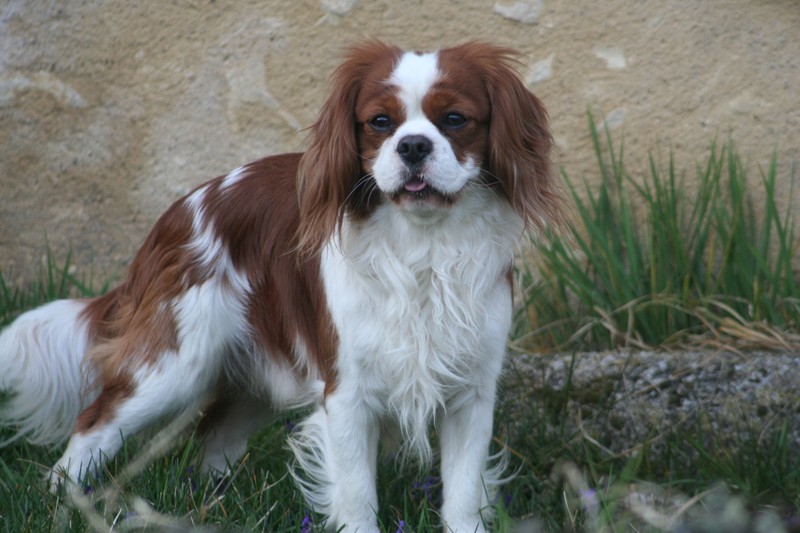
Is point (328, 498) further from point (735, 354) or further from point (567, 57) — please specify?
point (567, 57)

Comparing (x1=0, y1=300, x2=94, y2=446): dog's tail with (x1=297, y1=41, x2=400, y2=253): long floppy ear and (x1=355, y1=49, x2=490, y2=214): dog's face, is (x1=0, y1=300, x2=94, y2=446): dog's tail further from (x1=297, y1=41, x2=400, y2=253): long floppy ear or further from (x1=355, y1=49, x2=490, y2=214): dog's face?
(x1=355, y1=49, x2=490, y2=214): dog's face

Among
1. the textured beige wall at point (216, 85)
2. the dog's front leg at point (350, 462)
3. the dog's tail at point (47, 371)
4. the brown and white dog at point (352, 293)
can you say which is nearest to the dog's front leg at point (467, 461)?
the brown and white dog at point (352, 293)

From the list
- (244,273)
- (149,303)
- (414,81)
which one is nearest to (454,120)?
(414,81)

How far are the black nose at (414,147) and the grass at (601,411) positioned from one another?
94 centimetres

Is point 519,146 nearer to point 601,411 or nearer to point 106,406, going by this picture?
point 601,411

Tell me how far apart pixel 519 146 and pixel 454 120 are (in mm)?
207

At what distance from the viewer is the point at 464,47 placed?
282 centimetres

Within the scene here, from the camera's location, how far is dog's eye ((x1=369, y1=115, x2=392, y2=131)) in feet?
8.76

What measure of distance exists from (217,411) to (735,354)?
1738 millimetres

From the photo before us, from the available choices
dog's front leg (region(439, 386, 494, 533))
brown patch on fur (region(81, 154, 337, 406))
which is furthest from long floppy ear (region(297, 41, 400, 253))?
dog's front leg (region(439, 386, 494, 533))

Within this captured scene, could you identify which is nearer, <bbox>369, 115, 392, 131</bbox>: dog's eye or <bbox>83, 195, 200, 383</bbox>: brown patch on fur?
<bbox>369, 115, 392, 131</bbox>: dog's eye

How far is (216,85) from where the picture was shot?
450 centimetres

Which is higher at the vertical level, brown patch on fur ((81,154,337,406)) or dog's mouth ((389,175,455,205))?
→ dog's mouth ((389,175,455,205))

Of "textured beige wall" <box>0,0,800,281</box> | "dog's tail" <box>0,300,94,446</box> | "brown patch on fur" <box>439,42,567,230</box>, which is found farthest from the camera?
"textured beige wall" <box>0,0,800,281</box>
